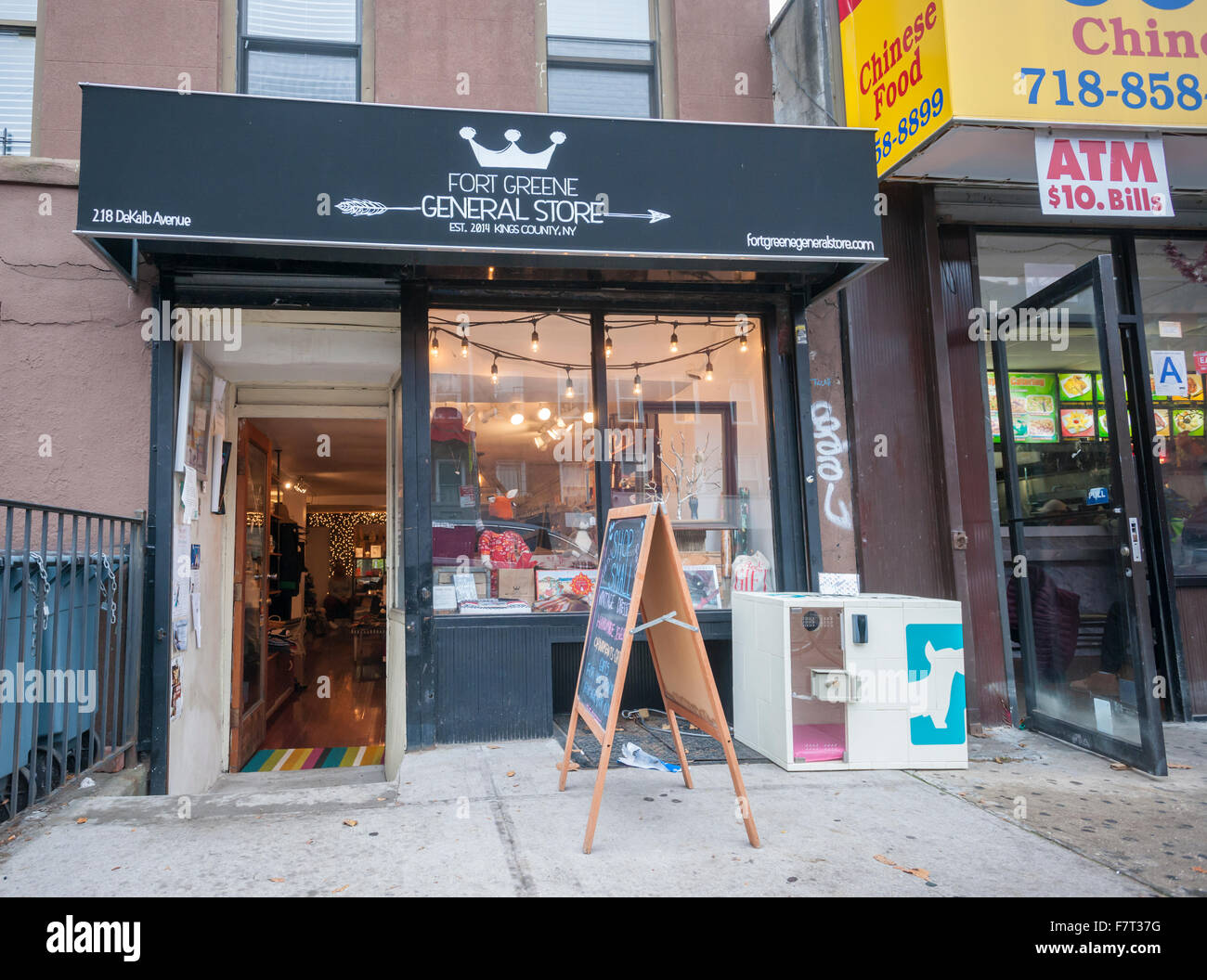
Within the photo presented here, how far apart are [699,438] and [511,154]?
251 centimetres

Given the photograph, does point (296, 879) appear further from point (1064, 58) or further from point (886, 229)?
point (1064, 58)

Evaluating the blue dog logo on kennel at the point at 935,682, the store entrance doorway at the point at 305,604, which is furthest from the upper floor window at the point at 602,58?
the blue dog logo on kennel at the point at 935,682

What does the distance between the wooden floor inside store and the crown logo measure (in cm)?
571

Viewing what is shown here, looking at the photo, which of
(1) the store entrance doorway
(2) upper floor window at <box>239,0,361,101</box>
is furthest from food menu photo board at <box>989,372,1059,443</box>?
(2) upper floor window at <box>239,0,361,101</box>

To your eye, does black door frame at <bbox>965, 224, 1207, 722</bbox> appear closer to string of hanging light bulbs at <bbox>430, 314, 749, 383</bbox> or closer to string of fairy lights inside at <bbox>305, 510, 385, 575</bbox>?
string of hanging light bulbs at <bbox>430, 314, 749, 383</bbox>

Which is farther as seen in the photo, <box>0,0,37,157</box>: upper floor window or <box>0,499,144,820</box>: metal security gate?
<box>0,0,37,157</box>: upper floor window

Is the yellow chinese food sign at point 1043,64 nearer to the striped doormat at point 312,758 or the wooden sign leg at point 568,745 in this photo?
the wooden sign leg at point 568,745

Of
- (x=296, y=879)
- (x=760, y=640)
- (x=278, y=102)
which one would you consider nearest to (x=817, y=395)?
(x=760, y=640)

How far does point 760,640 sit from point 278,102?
14.0 ft

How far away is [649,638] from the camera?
4.39m

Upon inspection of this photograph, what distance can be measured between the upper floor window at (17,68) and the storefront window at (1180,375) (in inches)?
341

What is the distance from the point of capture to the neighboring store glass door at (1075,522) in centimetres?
482

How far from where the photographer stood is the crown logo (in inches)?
178

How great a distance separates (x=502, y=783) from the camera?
4359 mm
